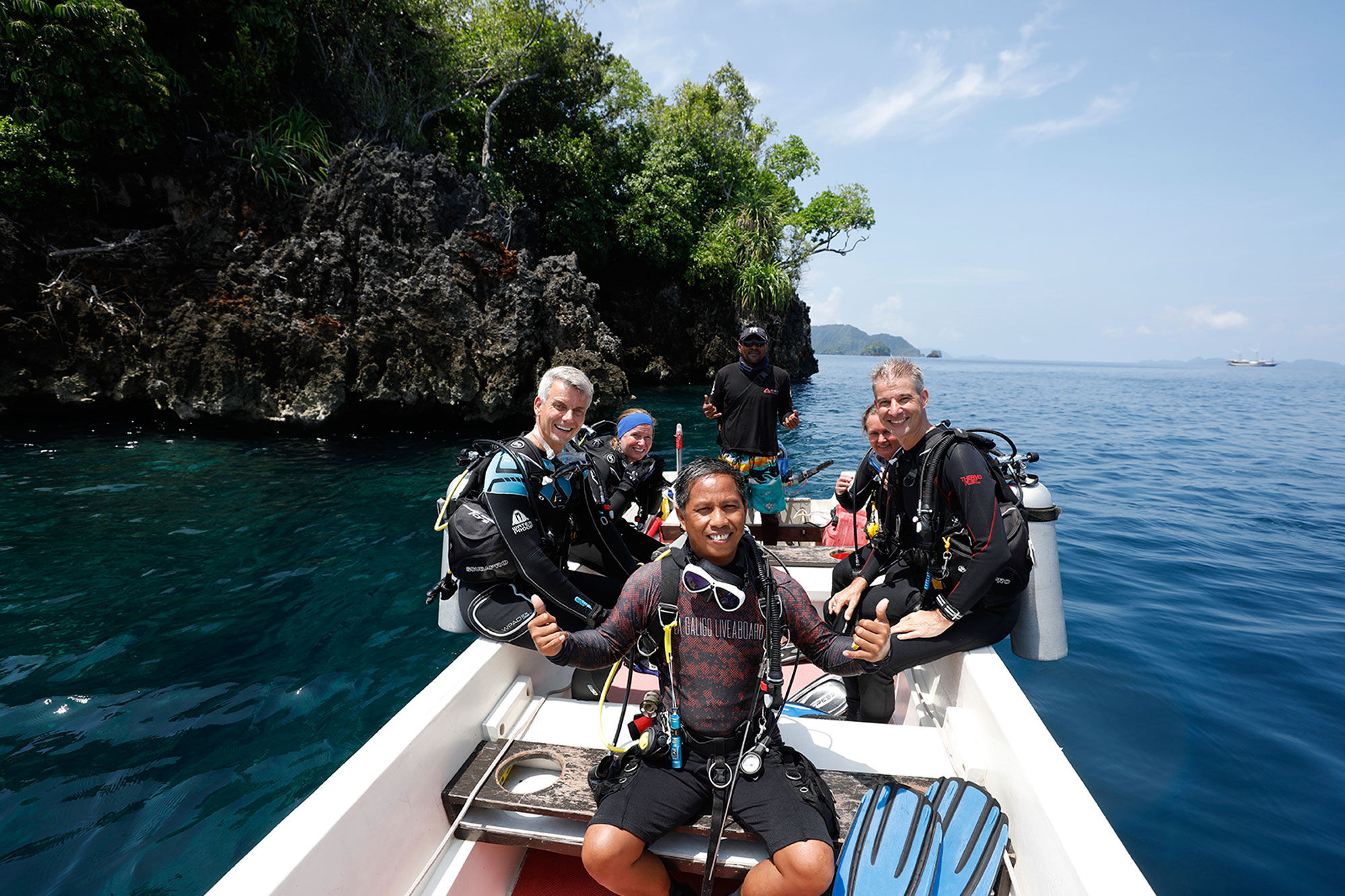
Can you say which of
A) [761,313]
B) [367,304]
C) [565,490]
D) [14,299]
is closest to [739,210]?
[761,313]

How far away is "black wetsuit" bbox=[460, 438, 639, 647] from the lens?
2789 millimetres

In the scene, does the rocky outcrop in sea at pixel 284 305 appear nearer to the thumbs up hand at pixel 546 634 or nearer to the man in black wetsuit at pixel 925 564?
the man in black wetsuit at pixel 925 564

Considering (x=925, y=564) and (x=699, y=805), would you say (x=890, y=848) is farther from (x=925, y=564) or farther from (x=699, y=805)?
(x=925, y=564)

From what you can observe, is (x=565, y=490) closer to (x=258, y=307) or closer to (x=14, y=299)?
(x=258, y=307)

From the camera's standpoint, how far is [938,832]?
2047mm

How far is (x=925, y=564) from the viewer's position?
3.03 metres

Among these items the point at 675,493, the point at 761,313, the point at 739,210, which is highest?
the point at 739,210

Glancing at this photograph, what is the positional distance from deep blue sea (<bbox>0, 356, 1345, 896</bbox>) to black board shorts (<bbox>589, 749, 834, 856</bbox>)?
2.17 meters

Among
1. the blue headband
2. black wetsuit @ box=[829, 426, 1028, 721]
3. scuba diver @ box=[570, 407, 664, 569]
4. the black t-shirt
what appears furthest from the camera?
the black t-shirt

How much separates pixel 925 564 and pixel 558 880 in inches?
91.3

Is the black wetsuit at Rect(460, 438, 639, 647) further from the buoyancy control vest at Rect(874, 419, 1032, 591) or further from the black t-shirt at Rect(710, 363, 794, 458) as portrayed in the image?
the black t-shirt at Rect(710, 363, 794, 458)

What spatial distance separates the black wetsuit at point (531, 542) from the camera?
2789 millimetres

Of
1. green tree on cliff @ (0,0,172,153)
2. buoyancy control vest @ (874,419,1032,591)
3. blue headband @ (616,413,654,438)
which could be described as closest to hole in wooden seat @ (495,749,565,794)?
buoyancy control vest @ (874,419,1032,591)

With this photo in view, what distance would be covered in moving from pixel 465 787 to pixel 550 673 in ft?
3.57
